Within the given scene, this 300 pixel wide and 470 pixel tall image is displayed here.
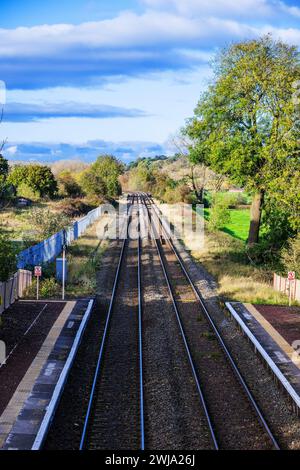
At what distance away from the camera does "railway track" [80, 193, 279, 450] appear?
39.9 feet

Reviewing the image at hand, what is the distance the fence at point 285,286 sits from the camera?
2570cm

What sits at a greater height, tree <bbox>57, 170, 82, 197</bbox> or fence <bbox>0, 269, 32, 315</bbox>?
tree <bbox>57, 170, 82, 197</bbox>

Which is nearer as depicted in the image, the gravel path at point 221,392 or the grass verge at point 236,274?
the gravel path at point 221,392

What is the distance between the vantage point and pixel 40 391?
1399 centimetres

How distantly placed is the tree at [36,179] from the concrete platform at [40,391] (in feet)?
169

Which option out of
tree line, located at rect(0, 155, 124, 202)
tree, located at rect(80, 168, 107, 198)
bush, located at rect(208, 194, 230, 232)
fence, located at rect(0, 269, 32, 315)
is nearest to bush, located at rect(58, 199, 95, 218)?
tree line, located at rect(0, 155, 124, 202)

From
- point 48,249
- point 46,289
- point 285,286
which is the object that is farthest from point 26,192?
point 285,286

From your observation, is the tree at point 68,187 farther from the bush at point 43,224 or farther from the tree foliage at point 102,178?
the bush at point 43,224

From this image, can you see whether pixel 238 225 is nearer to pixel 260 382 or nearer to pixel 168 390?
pixel 260 382

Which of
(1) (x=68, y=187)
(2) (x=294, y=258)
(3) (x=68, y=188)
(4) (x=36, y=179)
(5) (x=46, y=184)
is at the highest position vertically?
(4) (x=36, y=179)

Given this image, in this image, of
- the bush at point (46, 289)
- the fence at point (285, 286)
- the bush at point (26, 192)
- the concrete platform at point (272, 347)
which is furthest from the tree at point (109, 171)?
the concrete platform at point (272, 347)

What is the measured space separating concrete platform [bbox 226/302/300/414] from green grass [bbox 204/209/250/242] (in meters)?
29.6

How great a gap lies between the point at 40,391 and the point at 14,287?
31.7ft

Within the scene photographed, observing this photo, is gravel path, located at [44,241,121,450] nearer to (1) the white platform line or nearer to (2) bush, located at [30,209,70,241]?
(1) the white platform line
